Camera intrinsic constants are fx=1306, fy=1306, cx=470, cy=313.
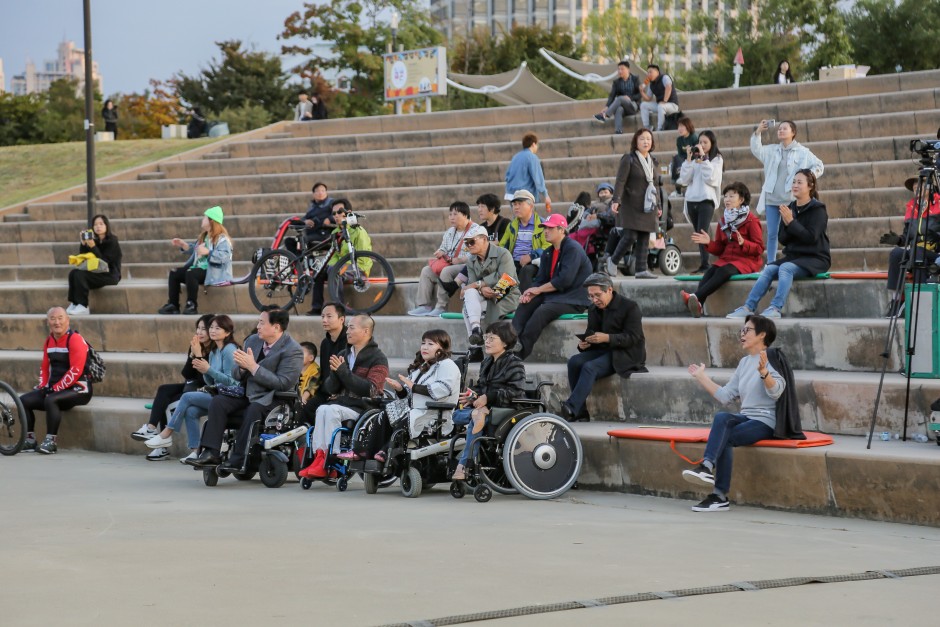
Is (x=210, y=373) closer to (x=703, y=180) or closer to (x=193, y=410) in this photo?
(x=193, y=410)

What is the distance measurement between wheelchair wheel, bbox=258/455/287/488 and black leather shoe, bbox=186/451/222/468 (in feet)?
1.21

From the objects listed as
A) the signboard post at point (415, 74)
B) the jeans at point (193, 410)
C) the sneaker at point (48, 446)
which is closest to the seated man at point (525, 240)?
the jeans at point (193, 410)

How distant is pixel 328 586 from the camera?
19.2 feet

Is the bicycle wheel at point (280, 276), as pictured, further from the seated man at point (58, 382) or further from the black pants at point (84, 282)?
the black pants at point (84, 282)

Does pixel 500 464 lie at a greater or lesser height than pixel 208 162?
lesser

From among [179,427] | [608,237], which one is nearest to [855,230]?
[608,237]

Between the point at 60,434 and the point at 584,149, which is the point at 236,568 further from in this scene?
the point at 584,149

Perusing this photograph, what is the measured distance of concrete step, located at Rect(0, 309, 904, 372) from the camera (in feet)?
32.3

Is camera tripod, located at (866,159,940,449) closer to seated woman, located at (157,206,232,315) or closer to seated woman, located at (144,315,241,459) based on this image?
seated woman, located at (144,315,241,459)

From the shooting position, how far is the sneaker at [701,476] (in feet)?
26.8

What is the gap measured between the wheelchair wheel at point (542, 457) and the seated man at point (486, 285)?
101 inches

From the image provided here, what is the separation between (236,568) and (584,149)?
42.8ft

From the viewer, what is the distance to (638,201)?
12812mm

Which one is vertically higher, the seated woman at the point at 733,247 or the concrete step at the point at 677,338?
the seated woman at the point at 733,247
